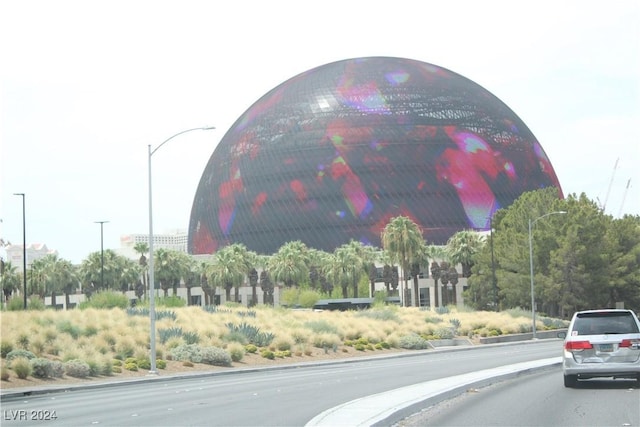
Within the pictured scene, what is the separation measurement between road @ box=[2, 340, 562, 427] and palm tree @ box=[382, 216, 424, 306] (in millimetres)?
52566

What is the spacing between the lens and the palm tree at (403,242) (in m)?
87.8

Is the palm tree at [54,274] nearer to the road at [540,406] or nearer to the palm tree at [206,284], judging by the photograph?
the palm tree at [206,284]

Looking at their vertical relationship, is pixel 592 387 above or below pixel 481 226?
below

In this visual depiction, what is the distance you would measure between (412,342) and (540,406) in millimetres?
32000

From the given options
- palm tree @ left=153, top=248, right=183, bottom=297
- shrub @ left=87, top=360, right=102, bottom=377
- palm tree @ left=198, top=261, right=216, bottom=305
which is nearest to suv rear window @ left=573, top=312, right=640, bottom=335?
shrub @ left=87, top=360, right=102, bottom=377

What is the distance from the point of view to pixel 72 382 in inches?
1196

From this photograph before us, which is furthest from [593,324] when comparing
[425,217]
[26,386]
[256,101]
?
[256,101]

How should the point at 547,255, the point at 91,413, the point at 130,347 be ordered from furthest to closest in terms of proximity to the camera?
1. the point at 547,255
2. the point at 130,347
3. the point at 91,413

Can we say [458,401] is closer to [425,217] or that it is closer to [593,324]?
[593,324]

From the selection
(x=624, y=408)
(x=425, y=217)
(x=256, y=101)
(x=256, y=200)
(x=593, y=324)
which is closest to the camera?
(x=624, y=408)

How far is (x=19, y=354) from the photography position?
31828mm

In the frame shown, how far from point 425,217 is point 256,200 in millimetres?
24665

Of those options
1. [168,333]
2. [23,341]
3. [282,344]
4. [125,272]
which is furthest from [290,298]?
[23,341]

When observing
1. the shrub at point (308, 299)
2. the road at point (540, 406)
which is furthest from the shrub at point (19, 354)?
the shrub at point (308, 299)
